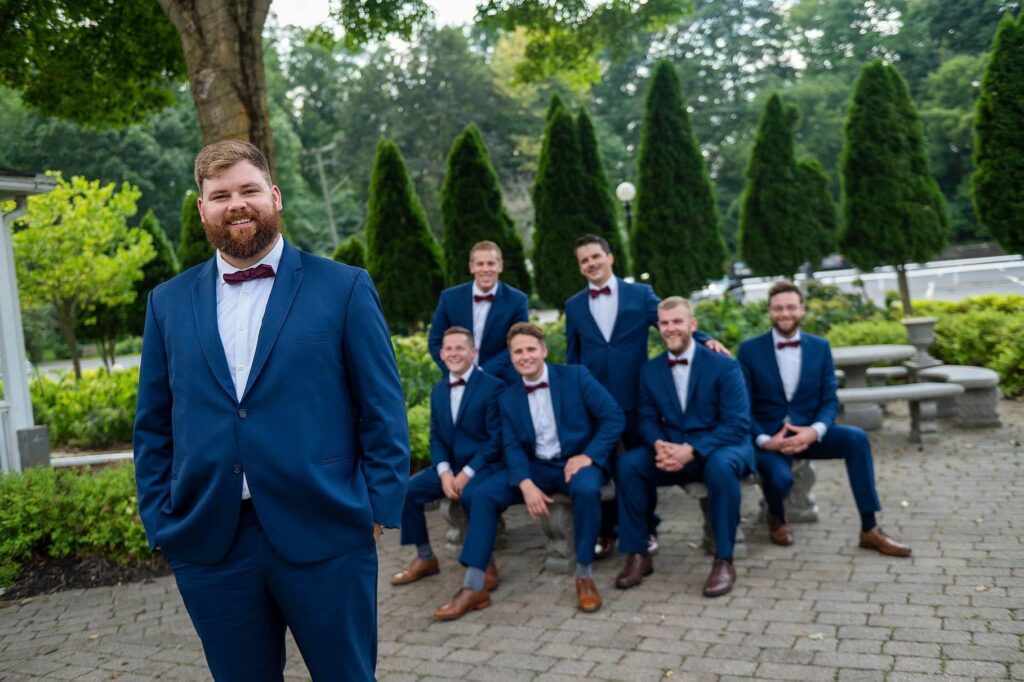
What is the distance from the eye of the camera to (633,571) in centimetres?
478

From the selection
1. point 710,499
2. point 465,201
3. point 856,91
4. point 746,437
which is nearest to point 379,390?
point 710,499

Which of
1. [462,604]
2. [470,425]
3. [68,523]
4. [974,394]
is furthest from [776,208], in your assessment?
[68,523]

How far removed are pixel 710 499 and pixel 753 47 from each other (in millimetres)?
46537

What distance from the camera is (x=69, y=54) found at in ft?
28.2

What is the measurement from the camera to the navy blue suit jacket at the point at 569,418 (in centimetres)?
505

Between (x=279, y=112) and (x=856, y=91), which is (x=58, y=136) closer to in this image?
(x=279, y=112)

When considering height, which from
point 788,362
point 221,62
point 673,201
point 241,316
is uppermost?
point 221,62

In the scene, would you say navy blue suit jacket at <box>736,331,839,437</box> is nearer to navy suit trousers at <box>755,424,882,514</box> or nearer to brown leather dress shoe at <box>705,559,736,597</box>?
navy suit trousers at <box>755,424,882,514</box>

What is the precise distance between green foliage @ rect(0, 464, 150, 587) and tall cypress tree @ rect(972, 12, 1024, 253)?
10.5 meters

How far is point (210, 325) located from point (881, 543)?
4124 mm

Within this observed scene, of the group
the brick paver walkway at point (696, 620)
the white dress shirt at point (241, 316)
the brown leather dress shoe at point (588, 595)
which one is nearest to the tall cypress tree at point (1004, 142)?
the brick paver walkway at point (696, 620)

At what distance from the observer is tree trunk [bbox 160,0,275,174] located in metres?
5.98

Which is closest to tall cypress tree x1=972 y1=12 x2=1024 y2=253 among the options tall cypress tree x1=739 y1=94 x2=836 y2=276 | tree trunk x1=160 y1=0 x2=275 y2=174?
tall cypress tree x1=739 y1=94 x2=836 y2=276

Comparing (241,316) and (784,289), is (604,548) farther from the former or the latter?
(241,316)
